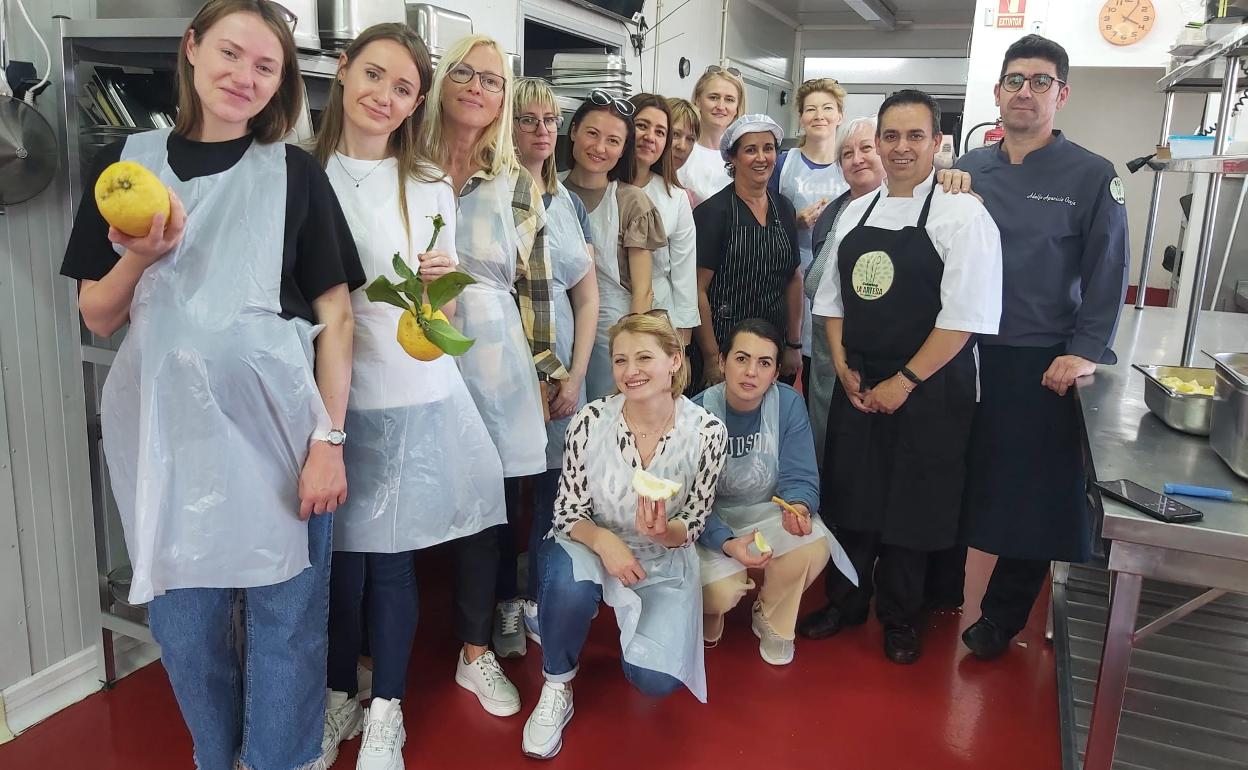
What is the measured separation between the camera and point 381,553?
186 centimetres

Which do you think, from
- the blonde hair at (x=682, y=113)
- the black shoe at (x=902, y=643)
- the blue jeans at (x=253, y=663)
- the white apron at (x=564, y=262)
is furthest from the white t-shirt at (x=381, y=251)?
the black shoe at (x=902, y=643)

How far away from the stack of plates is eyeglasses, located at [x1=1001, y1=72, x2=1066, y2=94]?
53.5 inches

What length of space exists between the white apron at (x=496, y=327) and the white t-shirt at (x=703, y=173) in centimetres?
154

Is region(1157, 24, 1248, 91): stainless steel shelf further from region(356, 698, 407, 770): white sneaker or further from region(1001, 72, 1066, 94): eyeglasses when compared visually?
region(356, 698, 407, 770): white sneaker

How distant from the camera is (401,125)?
179cm

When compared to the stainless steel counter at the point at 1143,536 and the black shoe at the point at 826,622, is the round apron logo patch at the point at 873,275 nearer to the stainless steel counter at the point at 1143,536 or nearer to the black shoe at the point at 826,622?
the stainless steel counter at the point at 1143,536

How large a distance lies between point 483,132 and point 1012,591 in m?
1.82

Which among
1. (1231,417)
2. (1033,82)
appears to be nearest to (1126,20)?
(1033,82)

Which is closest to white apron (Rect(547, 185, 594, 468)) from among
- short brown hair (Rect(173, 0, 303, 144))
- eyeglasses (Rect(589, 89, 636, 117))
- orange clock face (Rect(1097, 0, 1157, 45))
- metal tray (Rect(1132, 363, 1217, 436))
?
eyeglasses (Rect(589, 89, 636, 117))

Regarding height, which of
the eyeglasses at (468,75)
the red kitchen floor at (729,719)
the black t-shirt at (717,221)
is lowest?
the red kitchen floor at (729,719)

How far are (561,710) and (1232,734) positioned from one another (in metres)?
1.56

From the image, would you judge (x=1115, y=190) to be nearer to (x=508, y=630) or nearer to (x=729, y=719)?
(x=729, y=719)

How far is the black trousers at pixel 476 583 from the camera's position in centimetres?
212

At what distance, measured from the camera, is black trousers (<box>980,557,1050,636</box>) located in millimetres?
2449
